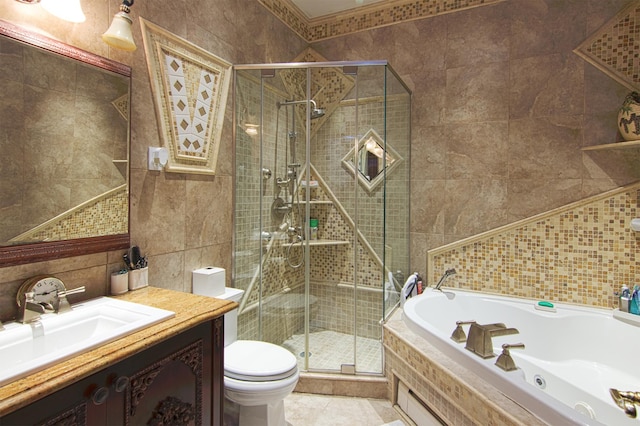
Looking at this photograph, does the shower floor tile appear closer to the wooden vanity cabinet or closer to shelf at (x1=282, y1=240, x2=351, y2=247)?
shelf at (x1=282, y1=240, x2=351, y2=247)

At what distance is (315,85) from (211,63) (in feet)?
2.32

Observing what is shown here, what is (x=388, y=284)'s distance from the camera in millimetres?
2521

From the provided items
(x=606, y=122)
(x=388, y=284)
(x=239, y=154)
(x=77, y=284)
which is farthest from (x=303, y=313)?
(x=606, y=122)

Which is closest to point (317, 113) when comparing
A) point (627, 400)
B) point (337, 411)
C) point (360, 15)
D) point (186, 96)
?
point (186, 96)

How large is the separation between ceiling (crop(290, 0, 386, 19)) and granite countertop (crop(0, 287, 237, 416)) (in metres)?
2.65

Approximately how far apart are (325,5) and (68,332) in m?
3.02

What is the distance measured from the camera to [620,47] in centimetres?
228

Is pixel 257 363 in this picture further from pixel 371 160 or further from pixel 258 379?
pixel 371 160

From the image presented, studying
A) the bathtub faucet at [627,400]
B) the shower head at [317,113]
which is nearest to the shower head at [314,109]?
the shower head at [317,113]

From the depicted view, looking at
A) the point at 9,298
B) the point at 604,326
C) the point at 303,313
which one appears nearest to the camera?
the point at 9,298

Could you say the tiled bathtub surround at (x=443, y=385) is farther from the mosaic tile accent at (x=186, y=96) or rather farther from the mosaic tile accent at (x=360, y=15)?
the mosaic tile accent at (x=360, y=15)

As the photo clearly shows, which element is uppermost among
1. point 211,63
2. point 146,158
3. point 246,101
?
point 211,63

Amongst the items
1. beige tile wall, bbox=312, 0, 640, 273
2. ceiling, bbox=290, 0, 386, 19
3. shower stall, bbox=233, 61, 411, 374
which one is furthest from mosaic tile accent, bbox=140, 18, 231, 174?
beige tile wall, bbox=312, 0, 640, 273

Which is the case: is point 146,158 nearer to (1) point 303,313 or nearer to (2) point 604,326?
(1) point 303,313
